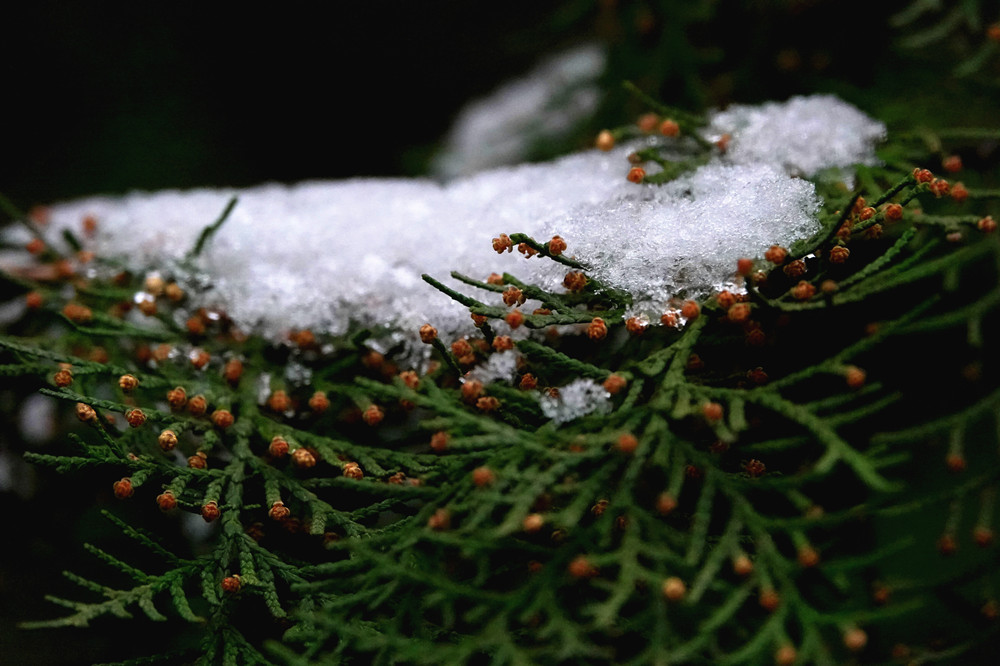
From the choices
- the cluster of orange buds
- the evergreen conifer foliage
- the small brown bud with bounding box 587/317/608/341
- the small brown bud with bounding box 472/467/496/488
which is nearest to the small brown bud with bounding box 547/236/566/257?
the evergreen conifer foliage

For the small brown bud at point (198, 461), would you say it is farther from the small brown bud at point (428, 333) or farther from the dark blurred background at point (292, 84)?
the dark blurred background at point (292, 84)

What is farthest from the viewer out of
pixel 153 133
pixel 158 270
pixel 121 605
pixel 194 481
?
pixel 153 133

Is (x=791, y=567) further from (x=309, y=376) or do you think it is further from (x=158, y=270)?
(x=158, y=270)

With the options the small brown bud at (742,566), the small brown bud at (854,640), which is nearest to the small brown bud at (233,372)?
the small brown bud at (742,566)

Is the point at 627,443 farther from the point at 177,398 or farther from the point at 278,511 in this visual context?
the point at 177,398

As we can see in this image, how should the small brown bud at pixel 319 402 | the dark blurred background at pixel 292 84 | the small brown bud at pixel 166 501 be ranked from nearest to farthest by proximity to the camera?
the small brown bud at pixel 166 501, the small brown bud at pixel 319 402, the dark blurred background at pixel 292 84

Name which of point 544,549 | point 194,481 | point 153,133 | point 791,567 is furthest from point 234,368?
point 153,133
